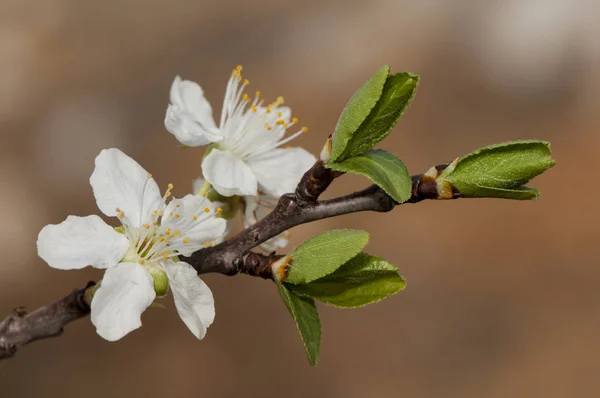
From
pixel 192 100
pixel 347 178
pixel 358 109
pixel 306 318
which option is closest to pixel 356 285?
pixel 306 318

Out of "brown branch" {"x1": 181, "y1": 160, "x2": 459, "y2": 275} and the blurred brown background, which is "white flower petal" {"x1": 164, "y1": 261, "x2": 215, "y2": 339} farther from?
the blurred brown background

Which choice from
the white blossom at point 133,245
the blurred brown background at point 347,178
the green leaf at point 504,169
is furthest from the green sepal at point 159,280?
the blurred brown background at point 347,178

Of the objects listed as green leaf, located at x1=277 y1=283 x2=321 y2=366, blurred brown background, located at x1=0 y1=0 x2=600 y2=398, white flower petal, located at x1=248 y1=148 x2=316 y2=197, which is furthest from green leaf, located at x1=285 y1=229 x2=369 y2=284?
blurred brown background, located at x1=0 y1=0 x2=600 y2=398

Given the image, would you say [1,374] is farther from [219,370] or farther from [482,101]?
[482,101]

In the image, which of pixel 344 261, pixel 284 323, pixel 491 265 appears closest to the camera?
pixel 344 261

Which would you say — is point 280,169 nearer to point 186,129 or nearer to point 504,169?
point 186,129

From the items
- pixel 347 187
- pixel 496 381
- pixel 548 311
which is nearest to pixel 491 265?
pixel 548 311
